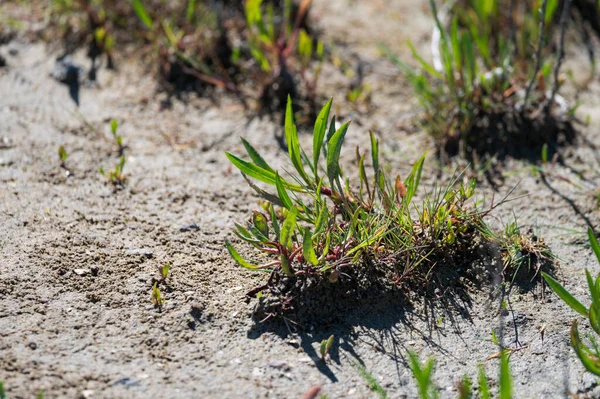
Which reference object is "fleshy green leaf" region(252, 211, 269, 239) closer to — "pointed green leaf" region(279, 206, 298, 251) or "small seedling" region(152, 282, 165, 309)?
"pointed green leaf" region(279, 206, 298, 251)

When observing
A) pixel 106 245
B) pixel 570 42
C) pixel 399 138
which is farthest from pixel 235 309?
pixel 570 42

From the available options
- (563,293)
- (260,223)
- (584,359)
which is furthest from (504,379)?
(260,223)

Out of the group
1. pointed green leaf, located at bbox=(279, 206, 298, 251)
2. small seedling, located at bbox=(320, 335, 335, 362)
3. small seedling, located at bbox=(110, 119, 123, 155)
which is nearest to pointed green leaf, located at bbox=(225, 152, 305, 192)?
pointed green leaf, located at bbox=(279, 206, 298, 251)

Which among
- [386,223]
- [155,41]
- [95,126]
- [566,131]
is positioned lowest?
[386,223]

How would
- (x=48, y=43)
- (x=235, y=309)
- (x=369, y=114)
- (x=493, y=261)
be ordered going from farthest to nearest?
(x=48, y=43), (x=369, y=114), (x=493, y=261), (x=235, y=309)

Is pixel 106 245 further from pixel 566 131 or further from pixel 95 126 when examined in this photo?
pixel 566 131

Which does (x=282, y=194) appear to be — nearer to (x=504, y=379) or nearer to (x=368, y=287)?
(x=368, y=287)
